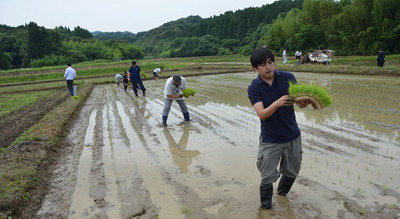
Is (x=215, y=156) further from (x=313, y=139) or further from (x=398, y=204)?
(x=398, y=204)

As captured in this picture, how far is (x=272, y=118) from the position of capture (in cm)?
260

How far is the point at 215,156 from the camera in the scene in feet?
15.4

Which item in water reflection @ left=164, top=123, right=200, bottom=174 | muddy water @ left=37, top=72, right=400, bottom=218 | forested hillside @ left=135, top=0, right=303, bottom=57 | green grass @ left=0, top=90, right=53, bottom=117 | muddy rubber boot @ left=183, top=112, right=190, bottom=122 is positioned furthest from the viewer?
forested hillside @ left=135, top=0, right=303, bottom=57

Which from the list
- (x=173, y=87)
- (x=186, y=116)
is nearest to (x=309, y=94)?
(x=173, y=87)

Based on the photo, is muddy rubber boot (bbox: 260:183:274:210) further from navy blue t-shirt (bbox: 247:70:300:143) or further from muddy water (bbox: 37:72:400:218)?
navy blue t-shirt (bbox: 247:70:300:143)

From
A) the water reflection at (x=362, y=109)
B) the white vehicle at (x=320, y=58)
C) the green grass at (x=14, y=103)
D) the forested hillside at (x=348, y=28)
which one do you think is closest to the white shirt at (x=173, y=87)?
the water reflection at (x=362, y=109)

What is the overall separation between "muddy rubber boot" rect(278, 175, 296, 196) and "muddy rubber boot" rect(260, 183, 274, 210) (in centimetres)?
29

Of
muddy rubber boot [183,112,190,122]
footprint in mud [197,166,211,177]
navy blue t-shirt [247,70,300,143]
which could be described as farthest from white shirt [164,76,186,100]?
navy blue t-shirt [247,70,300,143]

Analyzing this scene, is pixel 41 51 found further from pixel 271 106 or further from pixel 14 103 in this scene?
pixel 271 106

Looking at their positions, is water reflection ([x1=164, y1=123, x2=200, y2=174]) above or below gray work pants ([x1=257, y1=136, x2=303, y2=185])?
below

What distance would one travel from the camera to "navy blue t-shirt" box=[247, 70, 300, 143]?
2.57 metres

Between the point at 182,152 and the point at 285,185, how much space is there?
7.85ft

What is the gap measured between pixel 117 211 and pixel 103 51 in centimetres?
7294

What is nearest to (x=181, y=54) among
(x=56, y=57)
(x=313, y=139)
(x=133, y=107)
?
(x=56, y=57)
